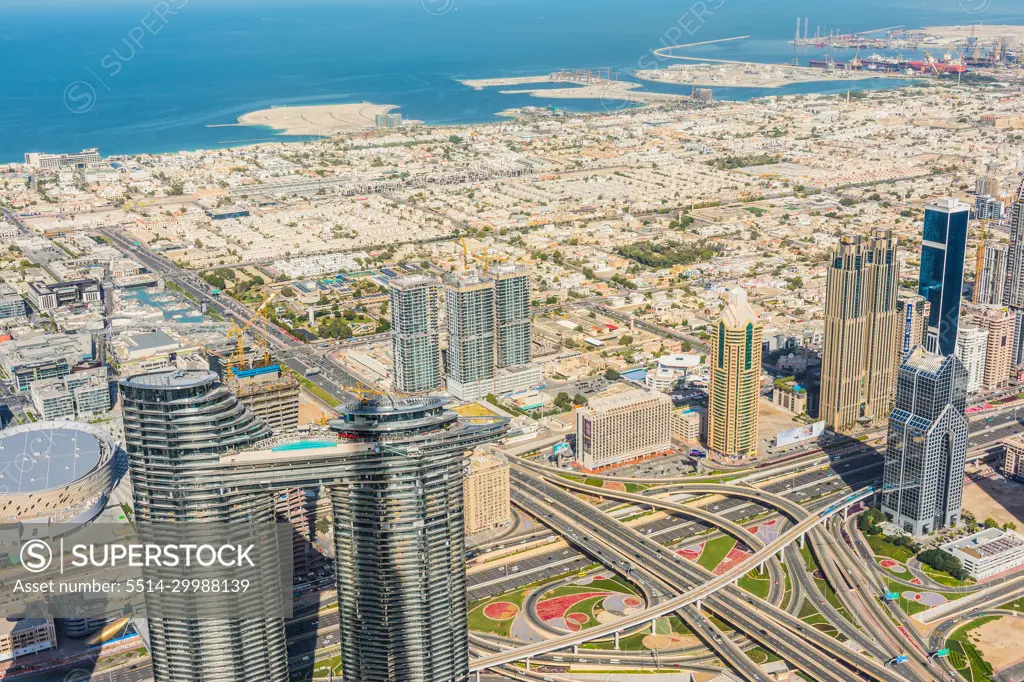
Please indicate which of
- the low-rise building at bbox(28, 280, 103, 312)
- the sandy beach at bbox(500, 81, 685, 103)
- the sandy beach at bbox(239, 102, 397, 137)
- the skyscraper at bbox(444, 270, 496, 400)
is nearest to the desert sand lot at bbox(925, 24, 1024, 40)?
the sandy beach at bbox(500, 81, 685, 103)

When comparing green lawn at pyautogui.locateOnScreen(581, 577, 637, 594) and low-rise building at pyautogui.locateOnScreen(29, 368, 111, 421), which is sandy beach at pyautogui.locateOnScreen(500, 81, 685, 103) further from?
green lawn at pyautogui.locateOnScreen(581, 577, 637, 594)

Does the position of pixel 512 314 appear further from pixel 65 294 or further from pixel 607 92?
pixel 607 92

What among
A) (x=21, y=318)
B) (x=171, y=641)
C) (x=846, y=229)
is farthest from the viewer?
(x=846, y=229)

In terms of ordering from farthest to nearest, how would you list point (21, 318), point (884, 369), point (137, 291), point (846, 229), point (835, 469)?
point (846, 229) → point (137, 291) → point (21, 318) → point (884, 369) → point (835, 469)

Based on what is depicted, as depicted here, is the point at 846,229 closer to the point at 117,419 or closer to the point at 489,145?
the point at 489,145

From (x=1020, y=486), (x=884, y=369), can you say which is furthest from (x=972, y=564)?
(x=884, y=369)

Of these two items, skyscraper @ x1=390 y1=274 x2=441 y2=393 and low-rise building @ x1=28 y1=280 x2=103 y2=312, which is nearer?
skyscraper @ x1=390 y1=274 x2=441 y2=393
